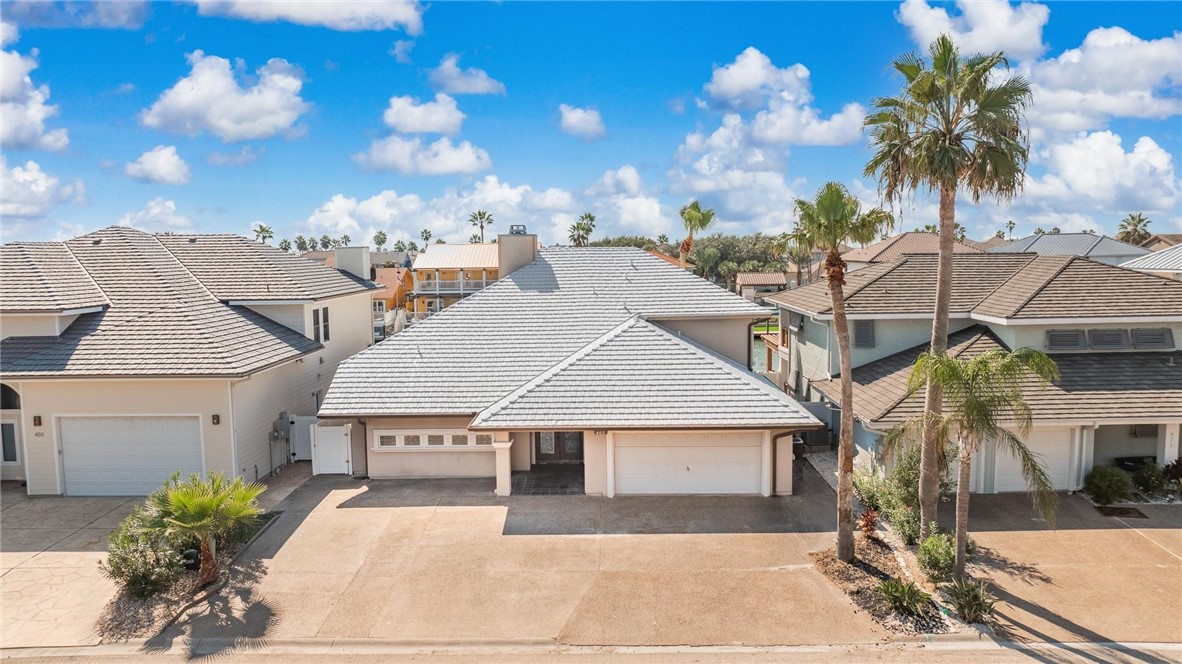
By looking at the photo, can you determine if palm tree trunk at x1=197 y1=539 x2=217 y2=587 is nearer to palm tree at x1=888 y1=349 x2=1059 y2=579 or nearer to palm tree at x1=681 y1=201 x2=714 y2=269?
palm tree at x1=888 y1=349 x2=1059 y2=579

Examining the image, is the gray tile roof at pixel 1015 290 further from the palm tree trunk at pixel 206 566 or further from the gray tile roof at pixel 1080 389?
the palm tree trunk at pixel 206 566

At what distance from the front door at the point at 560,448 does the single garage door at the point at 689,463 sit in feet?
10.4

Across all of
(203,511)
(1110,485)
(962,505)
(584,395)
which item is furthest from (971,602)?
(203,511)

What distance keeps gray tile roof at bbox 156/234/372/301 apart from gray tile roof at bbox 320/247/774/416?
4960 millimetres

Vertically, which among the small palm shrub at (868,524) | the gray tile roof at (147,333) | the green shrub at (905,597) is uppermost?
the gray tile roof at (147,333)

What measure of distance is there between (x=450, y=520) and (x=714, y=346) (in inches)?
417

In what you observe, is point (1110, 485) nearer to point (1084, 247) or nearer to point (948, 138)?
point (948, 138)

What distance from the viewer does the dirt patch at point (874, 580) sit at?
11375 millimetres

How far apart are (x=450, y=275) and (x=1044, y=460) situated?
42.9 metres

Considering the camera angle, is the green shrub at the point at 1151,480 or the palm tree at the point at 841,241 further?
the green shrub at the point at 1151,480

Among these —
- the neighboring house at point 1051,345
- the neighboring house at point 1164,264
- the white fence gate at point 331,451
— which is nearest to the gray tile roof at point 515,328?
the white fence gate at point 331,451

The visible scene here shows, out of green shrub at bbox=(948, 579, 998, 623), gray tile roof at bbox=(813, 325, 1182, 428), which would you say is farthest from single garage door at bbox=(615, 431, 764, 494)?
green shrub at bbox=(948, 579, 998, 623)

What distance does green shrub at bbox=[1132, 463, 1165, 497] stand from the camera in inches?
661

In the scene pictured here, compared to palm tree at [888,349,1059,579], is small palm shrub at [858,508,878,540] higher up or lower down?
lower down
